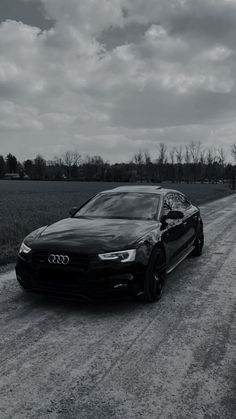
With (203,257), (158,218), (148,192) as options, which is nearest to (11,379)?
(158,218)

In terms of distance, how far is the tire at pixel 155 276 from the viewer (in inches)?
178

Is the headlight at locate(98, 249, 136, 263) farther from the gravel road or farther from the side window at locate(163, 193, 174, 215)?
the side window at locate(163, 193, 174, 215)

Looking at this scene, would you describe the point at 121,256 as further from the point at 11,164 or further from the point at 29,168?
the point at 11,164

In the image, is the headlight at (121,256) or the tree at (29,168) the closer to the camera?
the headlight at (121,256)

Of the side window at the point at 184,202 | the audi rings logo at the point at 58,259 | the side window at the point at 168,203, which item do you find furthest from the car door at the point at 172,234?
Result: the audi rings logo at the point at 58,259

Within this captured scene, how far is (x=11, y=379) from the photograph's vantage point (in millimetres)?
2932

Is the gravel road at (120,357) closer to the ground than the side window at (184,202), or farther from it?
closer to the ground

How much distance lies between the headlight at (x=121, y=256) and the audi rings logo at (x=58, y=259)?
0.39 meters

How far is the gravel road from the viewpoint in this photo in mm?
2619

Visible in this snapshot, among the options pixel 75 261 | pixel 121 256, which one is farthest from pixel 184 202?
pixel 75 261

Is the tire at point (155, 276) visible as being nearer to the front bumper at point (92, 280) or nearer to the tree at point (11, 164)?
the front bumper at point (92, 280)

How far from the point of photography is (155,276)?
4.73m

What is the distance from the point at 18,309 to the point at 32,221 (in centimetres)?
813

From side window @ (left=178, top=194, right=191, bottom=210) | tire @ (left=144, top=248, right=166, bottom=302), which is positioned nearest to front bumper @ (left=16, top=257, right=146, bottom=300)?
tire @ (left=144, top=248, right=166, bottom=302)
